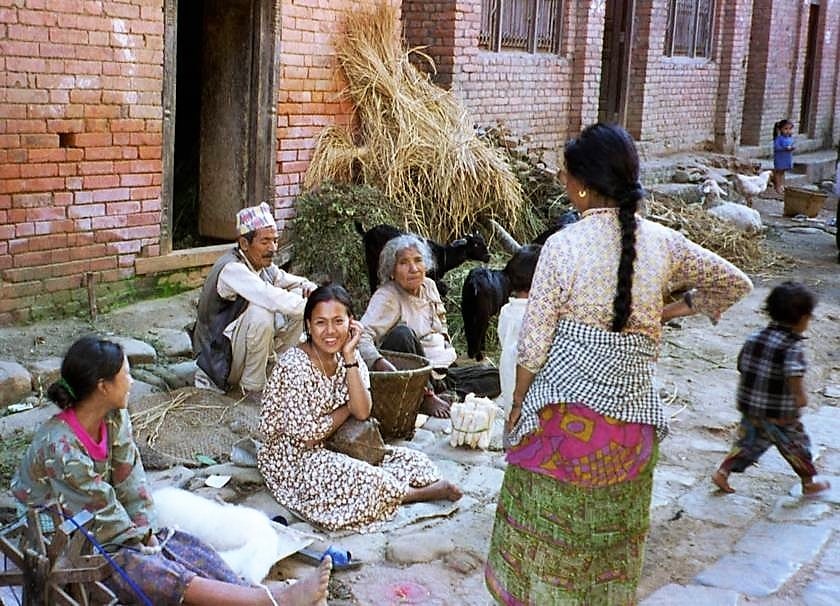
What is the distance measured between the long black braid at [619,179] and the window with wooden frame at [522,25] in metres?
8.95

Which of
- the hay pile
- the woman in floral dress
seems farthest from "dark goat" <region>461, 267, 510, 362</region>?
the woman in floral dress

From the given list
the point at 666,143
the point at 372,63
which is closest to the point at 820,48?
the point at 666,143

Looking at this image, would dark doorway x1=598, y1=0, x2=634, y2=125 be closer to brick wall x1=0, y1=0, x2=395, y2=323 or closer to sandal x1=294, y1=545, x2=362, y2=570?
brick wall x1=0, y1=0, x2=395, y2=323

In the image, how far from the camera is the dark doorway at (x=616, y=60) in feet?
51.3

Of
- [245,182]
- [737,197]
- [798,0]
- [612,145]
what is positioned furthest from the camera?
[798,0]

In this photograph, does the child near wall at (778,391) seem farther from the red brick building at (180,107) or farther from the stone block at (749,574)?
the red brick building at (180,107)

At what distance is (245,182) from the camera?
29.3ft

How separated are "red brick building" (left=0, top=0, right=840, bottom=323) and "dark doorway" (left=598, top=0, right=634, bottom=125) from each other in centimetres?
197

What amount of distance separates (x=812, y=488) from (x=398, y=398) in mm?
2167

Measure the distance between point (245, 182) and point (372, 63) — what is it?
166 cm

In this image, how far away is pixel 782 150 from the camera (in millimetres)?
18047

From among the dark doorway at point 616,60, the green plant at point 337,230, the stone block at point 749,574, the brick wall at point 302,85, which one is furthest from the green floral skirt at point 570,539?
the dark doorway at point 616,60

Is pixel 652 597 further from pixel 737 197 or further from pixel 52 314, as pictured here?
pixel 737 197

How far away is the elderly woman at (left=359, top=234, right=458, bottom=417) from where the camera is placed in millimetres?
6395
